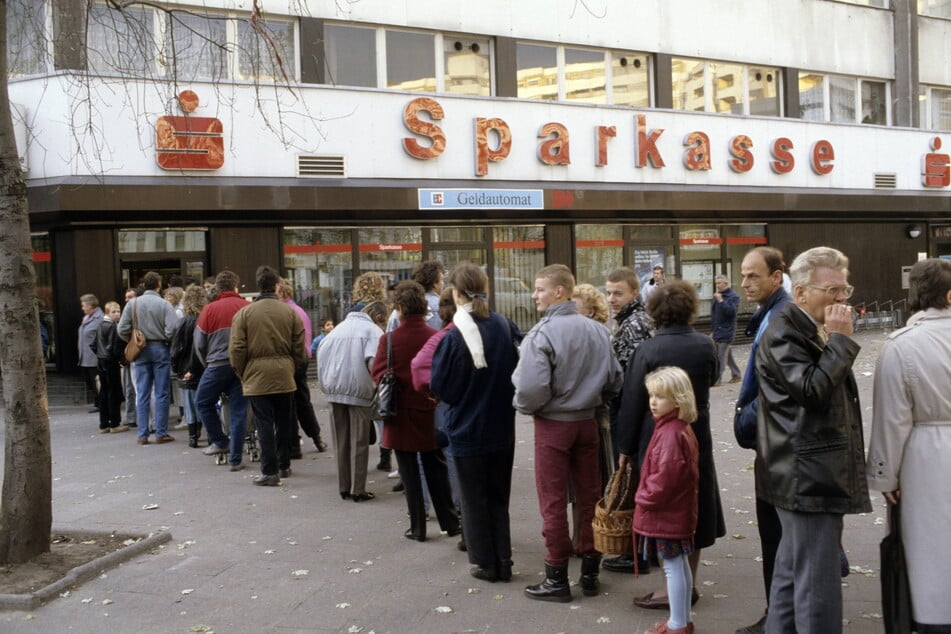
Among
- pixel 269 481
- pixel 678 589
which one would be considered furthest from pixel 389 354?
pixel 678 589

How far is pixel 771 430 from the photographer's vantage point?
13.9ft

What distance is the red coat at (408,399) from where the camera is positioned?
712cm

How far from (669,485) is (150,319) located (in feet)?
27.6

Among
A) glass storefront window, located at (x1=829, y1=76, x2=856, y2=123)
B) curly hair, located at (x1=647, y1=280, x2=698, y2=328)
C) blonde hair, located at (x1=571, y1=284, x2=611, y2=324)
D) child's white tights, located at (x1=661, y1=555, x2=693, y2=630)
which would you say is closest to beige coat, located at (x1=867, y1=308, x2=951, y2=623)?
child's white tights, located at (x1=661, y1=555, x2=693, y2=630)

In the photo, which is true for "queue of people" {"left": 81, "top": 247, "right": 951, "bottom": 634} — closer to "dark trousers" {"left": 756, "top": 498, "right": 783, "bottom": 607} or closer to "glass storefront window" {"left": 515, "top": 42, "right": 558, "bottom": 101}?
"dark trousers" {"left": 756, "top": 498, "right": 783, "bottom": 607}

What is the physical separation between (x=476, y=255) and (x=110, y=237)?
680 cm

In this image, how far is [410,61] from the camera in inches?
704

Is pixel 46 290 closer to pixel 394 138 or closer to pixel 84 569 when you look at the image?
pixel 394 138

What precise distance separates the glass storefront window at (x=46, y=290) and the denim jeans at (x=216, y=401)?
6893 mm

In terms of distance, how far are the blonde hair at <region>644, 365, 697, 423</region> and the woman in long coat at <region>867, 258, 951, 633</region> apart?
92 cm

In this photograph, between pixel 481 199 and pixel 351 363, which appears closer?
pixel 351 363

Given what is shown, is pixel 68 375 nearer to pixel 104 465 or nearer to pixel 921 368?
pixel 104 465

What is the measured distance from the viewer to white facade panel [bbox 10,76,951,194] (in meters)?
14.7

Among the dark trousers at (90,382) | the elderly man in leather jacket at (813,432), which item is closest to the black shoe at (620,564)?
the elderly man in leather jacket at (813,432)
